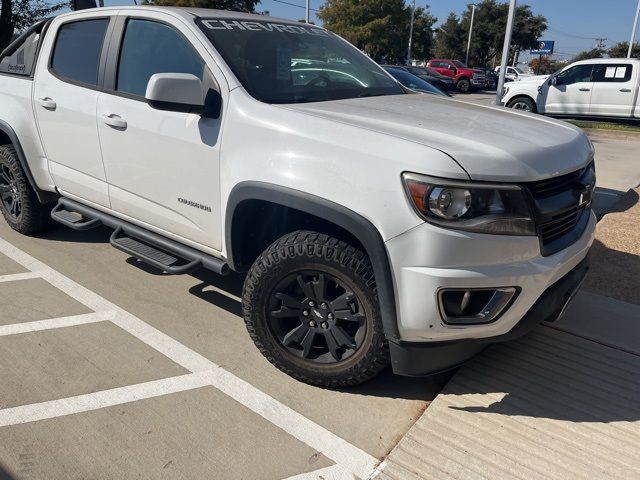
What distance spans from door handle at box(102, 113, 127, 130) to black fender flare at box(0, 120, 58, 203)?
4.37ft

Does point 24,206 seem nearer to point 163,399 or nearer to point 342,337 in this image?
point 163,399

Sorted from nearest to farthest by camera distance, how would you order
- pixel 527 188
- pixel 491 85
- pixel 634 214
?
1. pixel 527 188
2. pixel 634 214
3. pixel 491 85

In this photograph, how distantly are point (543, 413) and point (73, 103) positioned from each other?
11.6 feet

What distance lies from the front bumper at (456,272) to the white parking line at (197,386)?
0.60 metres

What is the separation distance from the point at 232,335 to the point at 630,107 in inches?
578

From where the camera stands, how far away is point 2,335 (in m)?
3.32

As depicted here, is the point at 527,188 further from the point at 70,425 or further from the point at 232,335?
the point at 70,425


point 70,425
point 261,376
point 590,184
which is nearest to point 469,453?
point 261,376

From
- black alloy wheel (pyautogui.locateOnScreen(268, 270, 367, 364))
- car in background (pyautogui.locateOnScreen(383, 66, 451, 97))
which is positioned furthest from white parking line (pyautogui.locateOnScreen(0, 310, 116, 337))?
car in background (pyautogui.locateOnScreen(383, 66, 451, 97))

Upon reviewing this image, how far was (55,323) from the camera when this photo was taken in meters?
3.49

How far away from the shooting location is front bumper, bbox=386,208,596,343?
7.36 feet

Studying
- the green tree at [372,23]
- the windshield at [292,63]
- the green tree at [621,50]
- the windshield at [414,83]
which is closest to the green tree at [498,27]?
the green tree at [621,50]

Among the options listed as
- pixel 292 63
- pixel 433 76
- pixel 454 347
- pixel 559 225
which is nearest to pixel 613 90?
pixel 433 76

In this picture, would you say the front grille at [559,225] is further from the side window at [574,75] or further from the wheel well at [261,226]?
the side window at [574,75]
